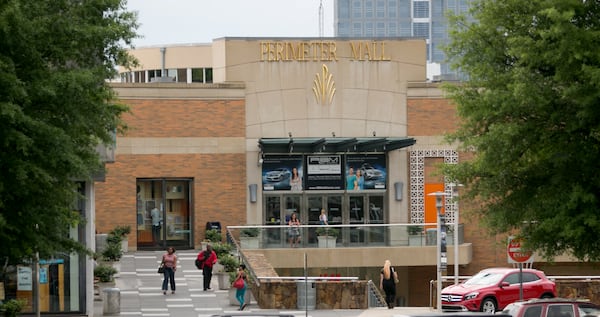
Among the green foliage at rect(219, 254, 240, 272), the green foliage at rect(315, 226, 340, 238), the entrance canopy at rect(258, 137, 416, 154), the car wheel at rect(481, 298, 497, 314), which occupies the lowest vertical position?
the car wheel at rect(481, 298, 497, 314)

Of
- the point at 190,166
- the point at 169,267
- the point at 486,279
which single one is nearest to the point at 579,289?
the point at 486,279

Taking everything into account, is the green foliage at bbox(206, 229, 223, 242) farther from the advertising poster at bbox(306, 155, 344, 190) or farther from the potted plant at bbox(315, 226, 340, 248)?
the advertising poster at bbox(306, 155, 344, 190)

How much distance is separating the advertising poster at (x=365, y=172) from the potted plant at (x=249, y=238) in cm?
757

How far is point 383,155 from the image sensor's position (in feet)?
188

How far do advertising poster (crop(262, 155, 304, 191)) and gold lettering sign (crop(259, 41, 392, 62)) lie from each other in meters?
4.28

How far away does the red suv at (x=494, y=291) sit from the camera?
3712 centimetres

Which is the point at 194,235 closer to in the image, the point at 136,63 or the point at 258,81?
the point at 258,81

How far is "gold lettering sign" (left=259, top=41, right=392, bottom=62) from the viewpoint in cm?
5588

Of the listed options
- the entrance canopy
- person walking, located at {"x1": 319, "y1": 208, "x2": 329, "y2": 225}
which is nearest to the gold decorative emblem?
the entrance canopy

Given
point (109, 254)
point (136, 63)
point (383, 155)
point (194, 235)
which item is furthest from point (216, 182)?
point (136, 63)

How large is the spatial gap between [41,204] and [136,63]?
12.5 feet

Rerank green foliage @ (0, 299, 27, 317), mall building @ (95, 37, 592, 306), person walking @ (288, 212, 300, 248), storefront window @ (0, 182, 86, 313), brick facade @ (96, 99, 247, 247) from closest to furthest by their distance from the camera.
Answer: green foliage @ (0, 299, 27, 317) → storefront window @ (0, 182, 86, 313) → person walking @ (288, 212, 300, 248) → brick facade @ (96, 99, 247, 247) → mall building @ (95, 37, 592, 306)

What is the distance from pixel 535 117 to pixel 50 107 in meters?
10.4

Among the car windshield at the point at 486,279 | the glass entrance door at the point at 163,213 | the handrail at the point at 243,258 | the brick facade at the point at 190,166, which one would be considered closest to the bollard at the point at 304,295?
the handrail at the point at 243,258
